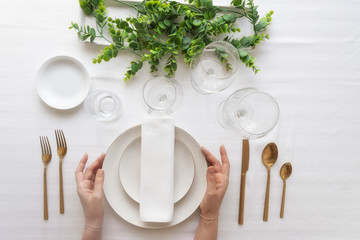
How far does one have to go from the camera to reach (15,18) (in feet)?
2.81

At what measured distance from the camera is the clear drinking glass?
33.7 inches

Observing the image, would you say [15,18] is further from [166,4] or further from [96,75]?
[166,4]

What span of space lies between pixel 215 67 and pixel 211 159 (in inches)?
10.7

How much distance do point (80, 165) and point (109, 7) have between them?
0.47 m

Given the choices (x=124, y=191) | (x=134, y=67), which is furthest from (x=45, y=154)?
(x=134, y=67)

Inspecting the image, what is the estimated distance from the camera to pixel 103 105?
34.0 inches

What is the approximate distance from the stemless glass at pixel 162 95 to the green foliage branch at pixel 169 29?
1.5 inches

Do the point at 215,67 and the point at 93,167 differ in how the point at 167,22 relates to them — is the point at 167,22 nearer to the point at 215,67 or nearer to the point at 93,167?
the point at 215,67

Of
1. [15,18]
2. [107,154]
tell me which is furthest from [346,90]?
[15,18]

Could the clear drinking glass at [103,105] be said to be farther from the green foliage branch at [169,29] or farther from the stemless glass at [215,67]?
the stemless glass at [215,67]

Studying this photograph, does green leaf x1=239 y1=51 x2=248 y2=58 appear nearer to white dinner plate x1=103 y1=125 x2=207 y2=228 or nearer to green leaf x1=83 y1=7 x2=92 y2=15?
white dinner plate x1=103 y1=125 x2=207 y2=228

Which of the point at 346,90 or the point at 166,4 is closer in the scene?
the point at 166,4

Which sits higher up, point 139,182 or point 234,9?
point 234,9

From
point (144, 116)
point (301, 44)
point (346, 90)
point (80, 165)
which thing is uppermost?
point (301, 44)
